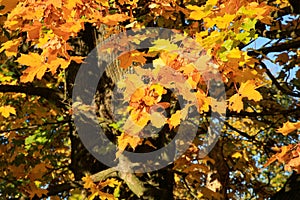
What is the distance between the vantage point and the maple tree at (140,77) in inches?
104

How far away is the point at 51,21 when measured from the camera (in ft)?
8.71

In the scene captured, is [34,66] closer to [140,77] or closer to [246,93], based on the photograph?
[140,77]

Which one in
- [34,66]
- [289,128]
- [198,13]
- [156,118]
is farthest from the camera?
[289,128]

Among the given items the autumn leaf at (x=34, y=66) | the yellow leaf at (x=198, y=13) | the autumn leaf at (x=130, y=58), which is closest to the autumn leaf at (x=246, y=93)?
the yellow leaf at (x=198, y=13)

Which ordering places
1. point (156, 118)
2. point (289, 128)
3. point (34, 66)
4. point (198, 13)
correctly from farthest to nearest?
point (289, 128) < point (156, 118) < point (198, 13) < point (34, 66)

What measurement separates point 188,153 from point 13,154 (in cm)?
249

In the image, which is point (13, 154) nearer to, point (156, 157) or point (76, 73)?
point (76, 73)

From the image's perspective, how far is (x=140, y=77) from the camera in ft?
9.74

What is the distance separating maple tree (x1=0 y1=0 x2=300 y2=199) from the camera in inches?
104

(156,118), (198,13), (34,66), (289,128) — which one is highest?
(198,13)

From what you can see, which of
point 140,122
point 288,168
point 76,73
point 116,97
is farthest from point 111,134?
point 288,168

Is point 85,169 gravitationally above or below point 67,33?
below

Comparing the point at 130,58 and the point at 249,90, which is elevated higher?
the point at 130,58

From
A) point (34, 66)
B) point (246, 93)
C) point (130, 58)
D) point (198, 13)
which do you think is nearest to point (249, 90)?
point (246, 93)
